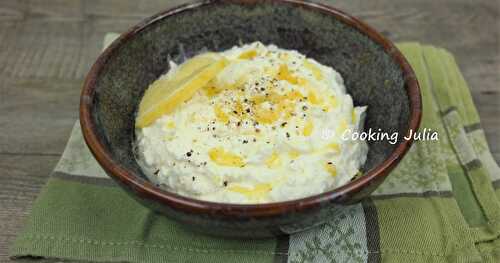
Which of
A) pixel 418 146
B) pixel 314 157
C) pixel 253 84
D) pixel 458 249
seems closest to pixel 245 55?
pixel 253 84

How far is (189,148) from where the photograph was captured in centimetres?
180

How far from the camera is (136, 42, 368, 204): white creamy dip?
1.72 metres

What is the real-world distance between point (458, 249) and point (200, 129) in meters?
0.94

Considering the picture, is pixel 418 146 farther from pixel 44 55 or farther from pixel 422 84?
pixel 44 55

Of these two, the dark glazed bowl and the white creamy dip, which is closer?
the dark glazed bowl

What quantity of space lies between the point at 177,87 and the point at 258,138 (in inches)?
15.2

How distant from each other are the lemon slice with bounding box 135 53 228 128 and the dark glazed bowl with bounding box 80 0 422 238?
11 cm

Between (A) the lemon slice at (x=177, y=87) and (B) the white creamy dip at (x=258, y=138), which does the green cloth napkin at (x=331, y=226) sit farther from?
(A) the lemon slice at (x=177, y=87)

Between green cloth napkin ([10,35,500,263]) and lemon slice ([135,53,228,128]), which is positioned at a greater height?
lemon slice ([135,53,228,128])

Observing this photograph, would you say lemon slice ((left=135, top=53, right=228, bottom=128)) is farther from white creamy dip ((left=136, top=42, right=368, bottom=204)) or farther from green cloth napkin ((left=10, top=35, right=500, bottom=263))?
green cloth napkin ((left=10, top=35, right=500, bottom=263))

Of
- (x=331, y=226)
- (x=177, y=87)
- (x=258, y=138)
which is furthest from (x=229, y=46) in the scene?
A: (x=331, y=226)

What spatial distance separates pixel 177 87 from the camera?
200cm

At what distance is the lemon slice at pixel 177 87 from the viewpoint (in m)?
1.97

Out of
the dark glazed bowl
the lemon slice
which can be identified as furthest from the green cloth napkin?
the lemon slice
